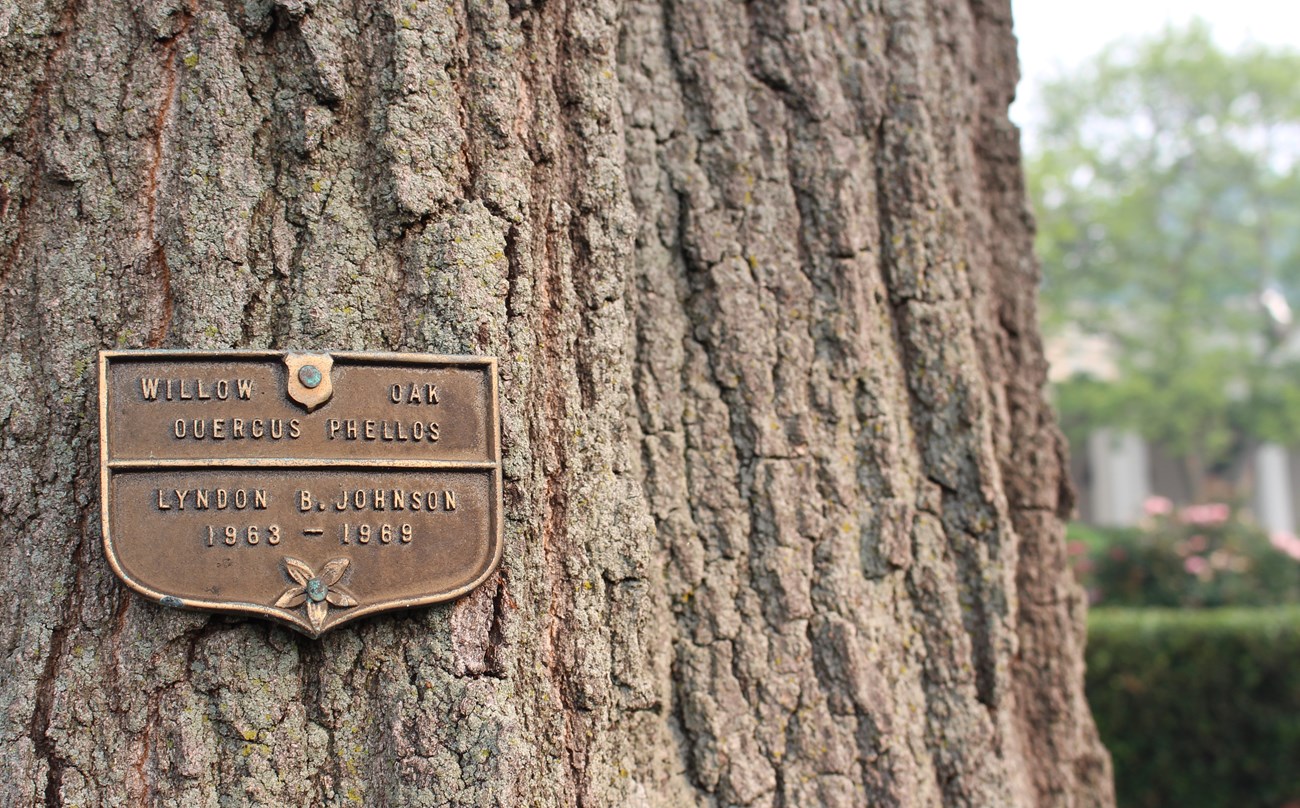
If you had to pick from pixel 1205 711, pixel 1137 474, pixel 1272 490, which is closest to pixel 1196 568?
pixel 1205 711

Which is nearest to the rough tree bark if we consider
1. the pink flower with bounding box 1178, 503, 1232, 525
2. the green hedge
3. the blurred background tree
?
the green hedge

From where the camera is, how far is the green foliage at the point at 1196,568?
852cm

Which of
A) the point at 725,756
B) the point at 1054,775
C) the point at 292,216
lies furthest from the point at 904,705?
the point at 292,216

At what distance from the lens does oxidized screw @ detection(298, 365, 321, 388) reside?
190cm

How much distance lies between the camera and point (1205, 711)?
5949 mm

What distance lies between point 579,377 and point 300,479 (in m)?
0.55

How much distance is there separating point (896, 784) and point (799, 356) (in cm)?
92

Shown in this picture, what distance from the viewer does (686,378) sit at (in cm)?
232

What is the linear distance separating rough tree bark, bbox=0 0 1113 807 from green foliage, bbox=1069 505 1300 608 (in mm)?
6298

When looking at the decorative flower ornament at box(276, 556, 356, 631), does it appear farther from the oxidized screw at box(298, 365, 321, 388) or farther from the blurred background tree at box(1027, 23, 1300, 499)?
the blurred background tree at box(1027, 23, 1300, 499)

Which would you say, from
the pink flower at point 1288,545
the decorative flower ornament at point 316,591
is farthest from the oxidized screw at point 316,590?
the pink flower at point 1288,545

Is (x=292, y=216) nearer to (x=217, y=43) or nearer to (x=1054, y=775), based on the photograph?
(x=217, y=43)

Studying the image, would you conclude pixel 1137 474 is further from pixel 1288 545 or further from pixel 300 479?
pixel 300 479

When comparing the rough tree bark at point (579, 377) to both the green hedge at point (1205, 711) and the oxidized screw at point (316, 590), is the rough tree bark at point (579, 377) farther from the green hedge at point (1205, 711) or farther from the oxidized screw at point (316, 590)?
the green hedge at point (1205, 711)
